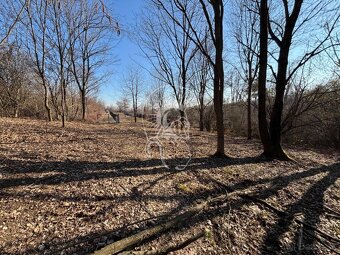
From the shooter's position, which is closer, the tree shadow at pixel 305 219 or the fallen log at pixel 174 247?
the fallen log at pixel 174 247

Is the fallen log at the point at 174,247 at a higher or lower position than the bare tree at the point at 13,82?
lower

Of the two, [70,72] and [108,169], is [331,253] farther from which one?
[70,72]

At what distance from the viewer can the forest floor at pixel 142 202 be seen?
2.66 m

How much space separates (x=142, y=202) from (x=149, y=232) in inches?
33.2

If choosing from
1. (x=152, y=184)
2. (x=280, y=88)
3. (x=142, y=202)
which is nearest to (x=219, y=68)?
(x=280, y=88)

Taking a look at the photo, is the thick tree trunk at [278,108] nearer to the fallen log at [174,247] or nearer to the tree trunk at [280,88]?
the tree trunk at [280,88]

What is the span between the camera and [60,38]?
1199 cm

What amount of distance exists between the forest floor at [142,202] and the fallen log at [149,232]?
73mm

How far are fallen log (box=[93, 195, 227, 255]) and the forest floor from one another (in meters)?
0.07

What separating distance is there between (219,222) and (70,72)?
1794 cm

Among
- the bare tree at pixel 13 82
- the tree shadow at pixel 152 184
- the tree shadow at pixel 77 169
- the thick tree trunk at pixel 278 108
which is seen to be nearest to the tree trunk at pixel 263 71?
the thick tree trunk at pixel 278 108

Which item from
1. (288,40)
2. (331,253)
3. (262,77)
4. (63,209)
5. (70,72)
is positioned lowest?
(331,253)

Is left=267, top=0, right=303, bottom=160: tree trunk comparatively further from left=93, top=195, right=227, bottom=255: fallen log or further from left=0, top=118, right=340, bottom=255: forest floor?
left=93, top=195, right=227, bottom=255: fallen log

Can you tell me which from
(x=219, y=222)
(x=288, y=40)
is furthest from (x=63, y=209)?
(x=288, y=40)
